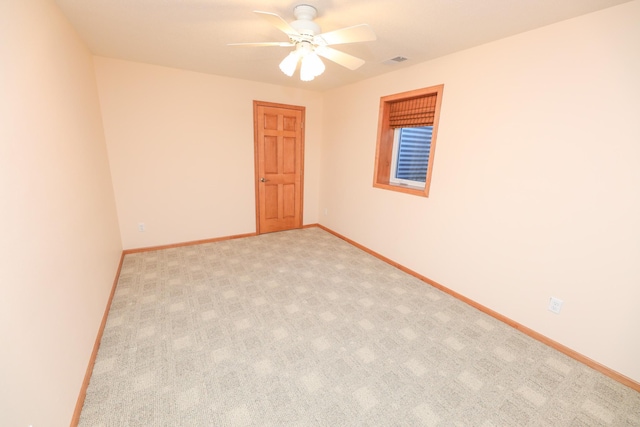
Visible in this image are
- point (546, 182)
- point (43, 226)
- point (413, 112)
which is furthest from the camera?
point (413, 112)

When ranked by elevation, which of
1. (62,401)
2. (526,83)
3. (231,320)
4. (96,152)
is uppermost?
(526,83)

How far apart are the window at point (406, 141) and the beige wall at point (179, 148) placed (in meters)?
1.63

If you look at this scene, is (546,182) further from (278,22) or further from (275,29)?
(275,29)

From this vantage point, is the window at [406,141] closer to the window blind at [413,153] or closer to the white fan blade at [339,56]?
the window blind at [413,153]

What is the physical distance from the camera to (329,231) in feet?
15.2

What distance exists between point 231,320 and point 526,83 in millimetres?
3045

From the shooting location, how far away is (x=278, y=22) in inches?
61.1

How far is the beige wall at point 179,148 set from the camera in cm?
314

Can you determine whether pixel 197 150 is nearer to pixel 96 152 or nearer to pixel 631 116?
pixel 96 152

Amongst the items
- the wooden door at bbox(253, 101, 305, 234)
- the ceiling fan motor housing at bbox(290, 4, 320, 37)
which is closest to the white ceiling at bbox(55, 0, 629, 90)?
the ceiling fan motor housing at bbox(290, 4, 320, 37)

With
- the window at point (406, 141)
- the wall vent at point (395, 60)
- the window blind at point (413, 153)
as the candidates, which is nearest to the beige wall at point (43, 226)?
the wall vent at point (395, 60)

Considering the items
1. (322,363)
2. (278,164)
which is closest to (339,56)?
(322,363)

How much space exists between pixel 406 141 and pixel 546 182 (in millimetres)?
1752

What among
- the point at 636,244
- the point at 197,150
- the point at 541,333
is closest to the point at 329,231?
A: the point at 197,150
